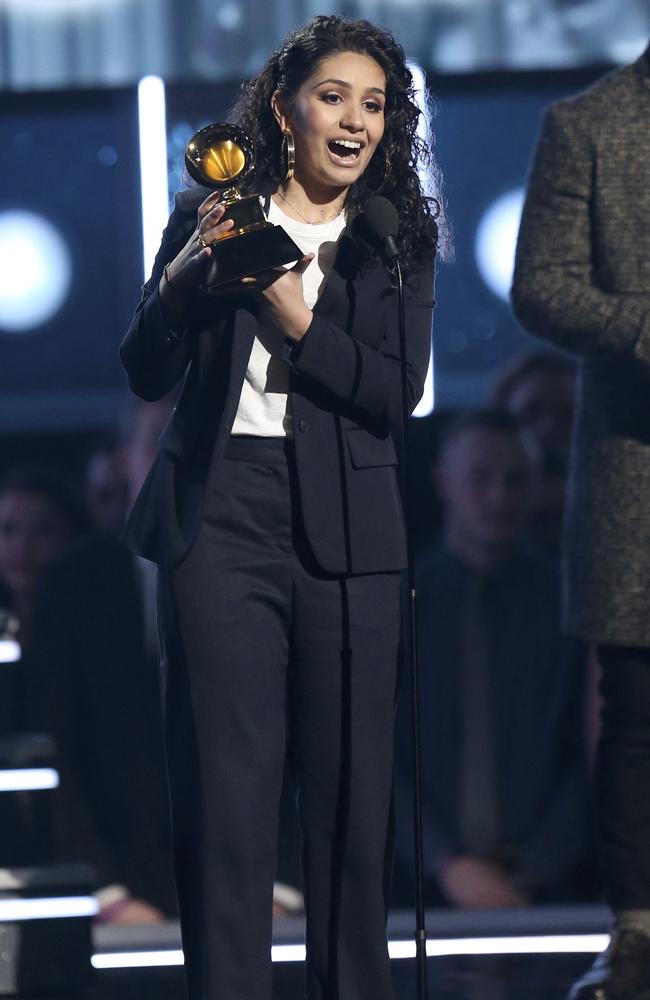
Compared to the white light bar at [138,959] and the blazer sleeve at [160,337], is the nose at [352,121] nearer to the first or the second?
the blazer sleeve at [160,337]

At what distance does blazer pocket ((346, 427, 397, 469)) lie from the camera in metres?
2.36

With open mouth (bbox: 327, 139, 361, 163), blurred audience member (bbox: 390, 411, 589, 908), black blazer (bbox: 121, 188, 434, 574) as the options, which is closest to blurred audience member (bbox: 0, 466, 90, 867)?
blurred audience member (bbox: 390, 411, 589, 908)

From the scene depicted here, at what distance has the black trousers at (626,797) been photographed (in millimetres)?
2852

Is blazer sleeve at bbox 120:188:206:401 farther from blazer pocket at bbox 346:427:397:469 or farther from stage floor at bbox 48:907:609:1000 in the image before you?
stage floor at bbox 48:907:609:1000

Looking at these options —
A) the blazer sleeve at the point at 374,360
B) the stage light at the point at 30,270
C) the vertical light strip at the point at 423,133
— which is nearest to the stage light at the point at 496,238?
the vertical light strip at the point at 423,133

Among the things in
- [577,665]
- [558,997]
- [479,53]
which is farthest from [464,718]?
[479,53]

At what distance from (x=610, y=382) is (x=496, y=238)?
7.11ft

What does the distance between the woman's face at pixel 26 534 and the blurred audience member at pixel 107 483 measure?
10 cm

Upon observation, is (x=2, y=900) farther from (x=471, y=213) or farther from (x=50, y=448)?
(x=471, y=213)

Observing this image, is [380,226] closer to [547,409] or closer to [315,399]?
[315,399]

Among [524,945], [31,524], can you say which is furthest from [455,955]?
[31,524]

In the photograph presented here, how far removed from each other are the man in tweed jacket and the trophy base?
819 mm

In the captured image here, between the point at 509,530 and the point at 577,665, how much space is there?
37 cm

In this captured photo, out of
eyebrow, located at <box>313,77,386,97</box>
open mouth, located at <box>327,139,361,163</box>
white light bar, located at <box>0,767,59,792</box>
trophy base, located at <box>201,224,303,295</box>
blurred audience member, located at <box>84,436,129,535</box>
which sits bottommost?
white light bar, located at <box>0,767,59,792</box>
